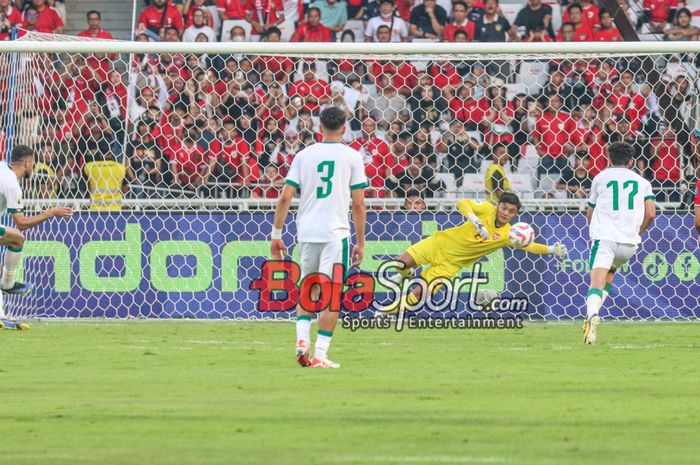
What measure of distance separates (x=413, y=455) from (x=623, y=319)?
434 inches

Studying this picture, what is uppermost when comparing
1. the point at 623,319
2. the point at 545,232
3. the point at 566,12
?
the point at 566,12

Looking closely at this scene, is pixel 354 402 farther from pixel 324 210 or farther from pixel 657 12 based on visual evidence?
pixel 657 12

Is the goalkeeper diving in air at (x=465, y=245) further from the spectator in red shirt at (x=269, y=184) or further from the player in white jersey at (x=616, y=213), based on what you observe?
the spectator in red shirt at (x=269, y=184)

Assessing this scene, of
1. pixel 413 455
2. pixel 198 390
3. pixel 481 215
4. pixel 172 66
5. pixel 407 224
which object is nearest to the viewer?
pixel 413 455

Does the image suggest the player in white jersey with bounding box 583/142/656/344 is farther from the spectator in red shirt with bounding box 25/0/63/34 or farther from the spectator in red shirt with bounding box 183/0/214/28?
the spectator in red shirt with bounding box 25/0/63/34

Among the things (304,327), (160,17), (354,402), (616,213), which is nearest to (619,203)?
(616,213)

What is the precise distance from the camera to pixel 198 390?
8961 millimetres

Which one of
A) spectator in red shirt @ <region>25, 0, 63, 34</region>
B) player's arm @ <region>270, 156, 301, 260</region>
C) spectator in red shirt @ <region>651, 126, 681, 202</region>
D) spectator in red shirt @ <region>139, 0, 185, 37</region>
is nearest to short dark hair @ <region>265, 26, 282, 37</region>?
spectator in red shirt @ <region>139, 0, 185, 37</region>

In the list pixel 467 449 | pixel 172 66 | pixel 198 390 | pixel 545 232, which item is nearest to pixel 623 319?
pixel 545 232

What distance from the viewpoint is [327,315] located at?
10461 millimetres

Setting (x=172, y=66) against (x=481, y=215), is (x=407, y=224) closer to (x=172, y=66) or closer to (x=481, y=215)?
(x=481, y=215)

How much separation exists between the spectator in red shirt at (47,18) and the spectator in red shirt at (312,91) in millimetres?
6997

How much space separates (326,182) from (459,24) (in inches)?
485

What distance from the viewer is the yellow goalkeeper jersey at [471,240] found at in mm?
15578
